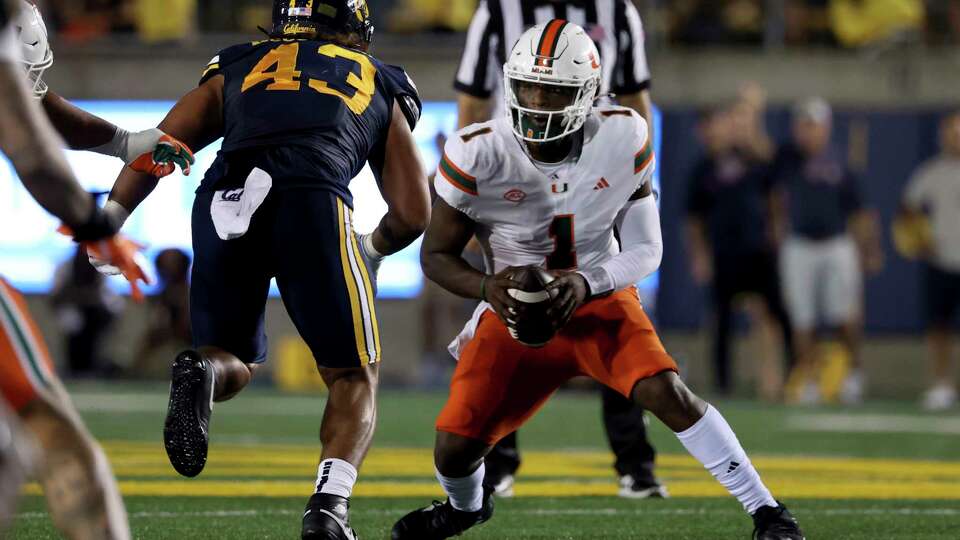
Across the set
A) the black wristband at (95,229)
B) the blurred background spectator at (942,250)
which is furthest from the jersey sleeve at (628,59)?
the blurred background spectator at (942,250)

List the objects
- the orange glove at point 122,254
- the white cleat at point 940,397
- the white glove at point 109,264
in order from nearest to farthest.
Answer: the orange glove at point 122,254 → the white glove at point 109,264 → the white cleat at point 940,397

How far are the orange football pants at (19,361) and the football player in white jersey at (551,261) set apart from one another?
1.61 meters

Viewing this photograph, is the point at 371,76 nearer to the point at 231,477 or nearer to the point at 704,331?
the point at 231,477

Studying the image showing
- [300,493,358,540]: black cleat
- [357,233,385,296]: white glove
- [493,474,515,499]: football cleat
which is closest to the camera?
[300,493,358,540]: black cleat

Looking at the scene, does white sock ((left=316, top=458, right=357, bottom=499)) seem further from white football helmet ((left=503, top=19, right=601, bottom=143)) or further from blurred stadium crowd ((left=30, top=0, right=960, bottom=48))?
blurred stadium crowd ((left=30, top=0, right=960, bottom=48))

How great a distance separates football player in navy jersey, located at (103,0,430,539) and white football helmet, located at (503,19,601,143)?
0.34m

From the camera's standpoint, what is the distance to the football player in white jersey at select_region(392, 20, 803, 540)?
4.22m

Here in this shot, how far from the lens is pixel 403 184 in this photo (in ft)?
14.9

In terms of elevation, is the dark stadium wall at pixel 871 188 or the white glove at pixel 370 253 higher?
the white glove at pixel 370 253

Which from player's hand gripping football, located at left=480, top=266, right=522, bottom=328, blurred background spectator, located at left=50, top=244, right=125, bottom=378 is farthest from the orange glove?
blurred background spectator, located at left=50, top=244, right=125, bottom=378

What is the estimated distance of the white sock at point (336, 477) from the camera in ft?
13.1

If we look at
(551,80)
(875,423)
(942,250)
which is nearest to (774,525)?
(551,80)

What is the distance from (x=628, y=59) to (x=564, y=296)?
1803 millimetres

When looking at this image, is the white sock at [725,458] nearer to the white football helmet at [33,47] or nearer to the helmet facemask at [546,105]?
the helmet facemask at [546,105]
